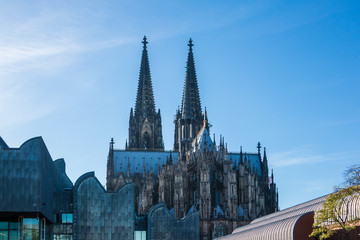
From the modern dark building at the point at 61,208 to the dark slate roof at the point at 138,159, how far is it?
126ft

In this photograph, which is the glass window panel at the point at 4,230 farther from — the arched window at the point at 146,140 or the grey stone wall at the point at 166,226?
the arched window at the point at 146,140

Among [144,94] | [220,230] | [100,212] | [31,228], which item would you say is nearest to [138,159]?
[144,94]

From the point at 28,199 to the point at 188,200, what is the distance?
42785 millimetres

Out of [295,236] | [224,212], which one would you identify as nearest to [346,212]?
[295,236]

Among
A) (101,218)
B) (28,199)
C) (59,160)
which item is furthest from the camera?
(59,160)

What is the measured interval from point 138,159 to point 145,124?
11.9 meters

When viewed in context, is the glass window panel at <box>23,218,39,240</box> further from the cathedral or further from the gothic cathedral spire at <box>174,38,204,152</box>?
the gothic cathedral spire at <box>174,38,204,152</box>

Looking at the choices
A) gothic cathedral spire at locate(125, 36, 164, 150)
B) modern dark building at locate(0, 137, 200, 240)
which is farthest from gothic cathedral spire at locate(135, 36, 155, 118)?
modern dark building at locate(0, 137, 200, 240)

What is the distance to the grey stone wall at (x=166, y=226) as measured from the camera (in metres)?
67.1

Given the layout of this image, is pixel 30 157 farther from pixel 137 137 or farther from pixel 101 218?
pixel 137 137

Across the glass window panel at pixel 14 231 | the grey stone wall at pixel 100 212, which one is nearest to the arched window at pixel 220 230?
the grey stone wall at pixel 100 212

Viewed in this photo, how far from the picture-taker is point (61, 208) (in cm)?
6288

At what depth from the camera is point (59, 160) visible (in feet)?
244

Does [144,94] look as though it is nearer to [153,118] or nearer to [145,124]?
[153,118]
